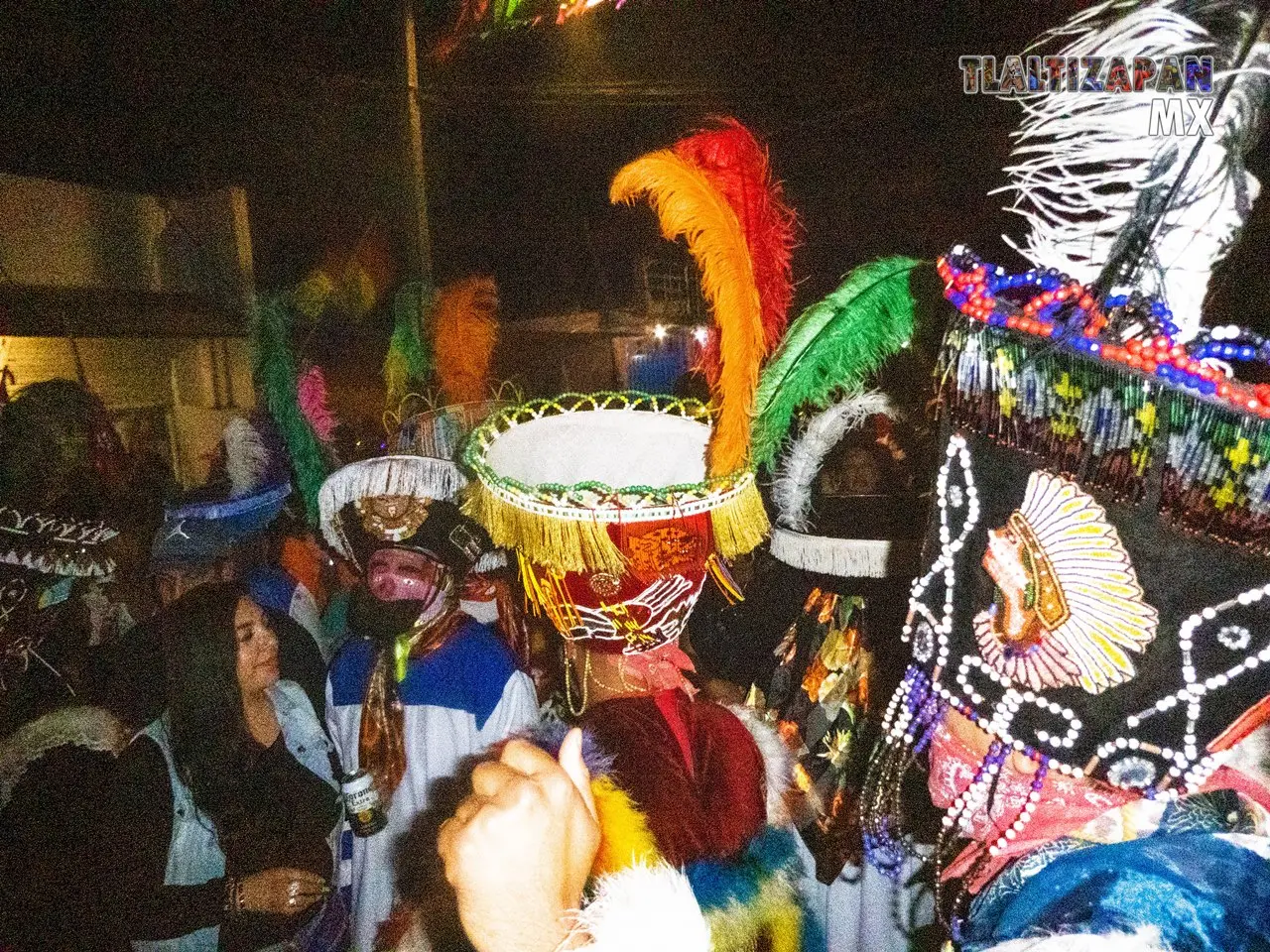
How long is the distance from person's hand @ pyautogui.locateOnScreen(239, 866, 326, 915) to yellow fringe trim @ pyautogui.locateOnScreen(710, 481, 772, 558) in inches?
73.8

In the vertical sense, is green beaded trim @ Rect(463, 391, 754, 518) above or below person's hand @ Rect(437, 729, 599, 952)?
above

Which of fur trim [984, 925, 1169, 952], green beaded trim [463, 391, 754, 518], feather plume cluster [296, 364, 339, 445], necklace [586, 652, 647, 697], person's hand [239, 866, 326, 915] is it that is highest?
feather plume cluster [296, 364, 339, 445]

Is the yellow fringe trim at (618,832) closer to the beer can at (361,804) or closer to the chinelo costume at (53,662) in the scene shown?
the beer can at (361,804)

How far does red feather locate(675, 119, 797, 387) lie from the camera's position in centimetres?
165

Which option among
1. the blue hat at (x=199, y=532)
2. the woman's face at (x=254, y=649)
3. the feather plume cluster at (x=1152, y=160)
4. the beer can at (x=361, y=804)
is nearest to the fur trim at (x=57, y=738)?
the woman's face at (x=254, y=649)

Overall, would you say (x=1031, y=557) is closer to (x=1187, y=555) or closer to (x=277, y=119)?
(x=1187, y=555)

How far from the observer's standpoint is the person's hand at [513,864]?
40.5 inches

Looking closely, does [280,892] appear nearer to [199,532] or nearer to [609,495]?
[609,495]

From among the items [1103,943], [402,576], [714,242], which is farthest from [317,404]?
[1103,943]

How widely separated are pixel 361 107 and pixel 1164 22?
9203 mm

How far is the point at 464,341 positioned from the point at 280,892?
3.73 metres

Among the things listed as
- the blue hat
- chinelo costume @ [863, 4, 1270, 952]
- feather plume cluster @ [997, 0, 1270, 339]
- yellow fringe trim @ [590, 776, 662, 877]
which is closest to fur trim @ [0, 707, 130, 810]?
the blue hat

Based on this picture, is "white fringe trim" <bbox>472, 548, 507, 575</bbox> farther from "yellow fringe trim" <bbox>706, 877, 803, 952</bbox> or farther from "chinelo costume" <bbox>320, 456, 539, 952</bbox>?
"yellow fringe trim" <bbox>706, 877, 803, 952</bbox>

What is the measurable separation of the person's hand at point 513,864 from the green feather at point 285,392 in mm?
3328
